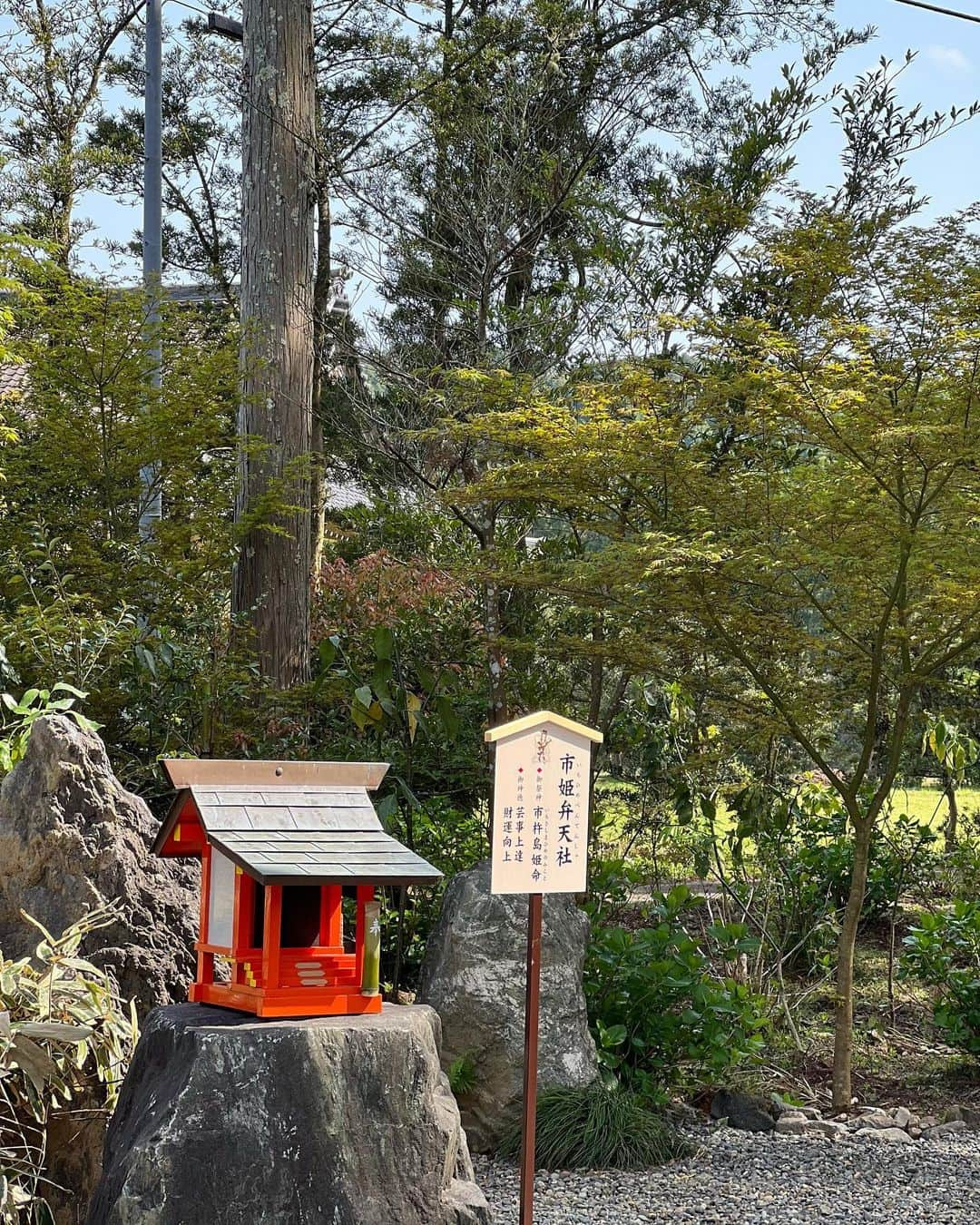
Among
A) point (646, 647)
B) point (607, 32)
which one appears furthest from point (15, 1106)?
point (607, 32)

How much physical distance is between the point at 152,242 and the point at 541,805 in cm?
611

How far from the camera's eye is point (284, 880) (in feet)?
9.19

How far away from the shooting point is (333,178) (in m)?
8.95

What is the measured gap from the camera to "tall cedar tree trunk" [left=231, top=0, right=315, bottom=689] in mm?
7055

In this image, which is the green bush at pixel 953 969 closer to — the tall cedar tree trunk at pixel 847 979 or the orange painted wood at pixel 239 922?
the tall cedar tree trunk at pixel 847 979

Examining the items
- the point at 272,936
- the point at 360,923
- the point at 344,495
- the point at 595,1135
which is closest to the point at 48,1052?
the point at 272,936

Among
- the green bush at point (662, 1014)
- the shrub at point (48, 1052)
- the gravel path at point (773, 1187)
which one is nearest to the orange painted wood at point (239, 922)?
the shrub at point (48, 1052)

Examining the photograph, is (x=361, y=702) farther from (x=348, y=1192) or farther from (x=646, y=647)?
(x=348, y=1192)

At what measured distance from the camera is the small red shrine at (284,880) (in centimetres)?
293

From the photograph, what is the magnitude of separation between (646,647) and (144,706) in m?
2.28

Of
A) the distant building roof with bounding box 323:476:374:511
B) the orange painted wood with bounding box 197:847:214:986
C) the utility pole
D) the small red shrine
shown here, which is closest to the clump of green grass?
the small red shrine

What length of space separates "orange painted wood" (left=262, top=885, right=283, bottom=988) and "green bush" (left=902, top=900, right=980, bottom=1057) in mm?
3684

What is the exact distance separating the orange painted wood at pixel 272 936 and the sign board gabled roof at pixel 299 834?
10cm

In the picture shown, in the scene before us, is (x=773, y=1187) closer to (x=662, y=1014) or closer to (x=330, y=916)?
(x=662, y=1014)
